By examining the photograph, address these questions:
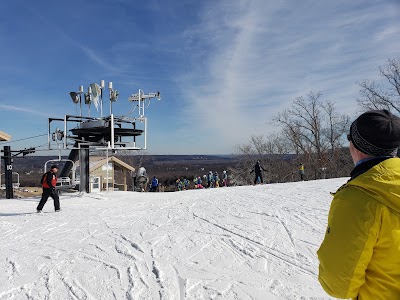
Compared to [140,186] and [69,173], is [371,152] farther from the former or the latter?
[140,186]

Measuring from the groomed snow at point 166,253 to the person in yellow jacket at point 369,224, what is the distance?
2.38 m

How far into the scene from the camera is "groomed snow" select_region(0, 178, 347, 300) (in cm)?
390

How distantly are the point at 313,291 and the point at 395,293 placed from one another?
254 centimetres

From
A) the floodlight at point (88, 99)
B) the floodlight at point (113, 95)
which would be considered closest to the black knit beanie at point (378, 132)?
the floodlight at point (113, 95)

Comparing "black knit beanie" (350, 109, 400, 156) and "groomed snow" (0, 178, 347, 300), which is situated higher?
"black knit beanie" (350, 109, 400, 156)

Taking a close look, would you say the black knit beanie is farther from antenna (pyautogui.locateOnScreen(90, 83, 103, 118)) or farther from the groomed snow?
antenna (pyautogui.locateOnScreen(90, 83, 103, 118))

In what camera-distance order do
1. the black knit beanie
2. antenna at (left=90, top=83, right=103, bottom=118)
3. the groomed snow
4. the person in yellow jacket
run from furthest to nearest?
antenna at (left=90, top=83, right=103, bottom=118), the groomed snow, the black knit beanie, the person in yellow jacket

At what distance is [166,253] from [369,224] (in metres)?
4.34

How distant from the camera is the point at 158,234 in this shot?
21.6 feet

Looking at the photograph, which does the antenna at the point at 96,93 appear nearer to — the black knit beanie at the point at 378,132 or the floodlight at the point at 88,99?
the floodlight at the point at 88,99

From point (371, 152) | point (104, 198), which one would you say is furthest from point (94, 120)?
point (371, 152)

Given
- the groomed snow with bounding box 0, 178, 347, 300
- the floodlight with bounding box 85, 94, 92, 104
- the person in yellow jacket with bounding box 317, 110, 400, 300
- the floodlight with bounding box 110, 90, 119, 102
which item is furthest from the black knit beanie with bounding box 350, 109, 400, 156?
the floodlight with bounding box 85, 94, 92, 104

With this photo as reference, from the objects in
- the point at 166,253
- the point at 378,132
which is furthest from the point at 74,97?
the point at 378,132

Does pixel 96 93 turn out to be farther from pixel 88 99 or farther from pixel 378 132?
pixel 378 132
